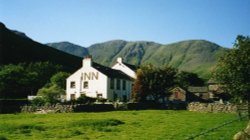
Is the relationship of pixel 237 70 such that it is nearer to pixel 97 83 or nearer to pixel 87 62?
pixel 97 83

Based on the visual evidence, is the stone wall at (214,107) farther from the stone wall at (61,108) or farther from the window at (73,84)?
the window at (73,84)

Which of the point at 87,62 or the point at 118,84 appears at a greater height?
the point at 87,62

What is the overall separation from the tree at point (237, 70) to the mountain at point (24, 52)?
12554cm

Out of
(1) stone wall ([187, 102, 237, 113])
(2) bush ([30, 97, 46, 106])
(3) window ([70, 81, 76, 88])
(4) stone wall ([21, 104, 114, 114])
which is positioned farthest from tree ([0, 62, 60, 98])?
(1) stone wall ([187, 102, 237, 113])

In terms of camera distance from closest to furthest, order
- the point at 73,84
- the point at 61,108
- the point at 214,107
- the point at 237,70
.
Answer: the point at 237,70 → the point at 61,108 → the point at 214,107 → the point at 73,84

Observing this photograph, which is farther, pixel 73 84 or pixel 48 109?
pixel 73 84

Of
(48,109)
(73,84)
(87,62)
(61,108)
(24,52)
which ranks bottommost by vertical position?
(48,109)

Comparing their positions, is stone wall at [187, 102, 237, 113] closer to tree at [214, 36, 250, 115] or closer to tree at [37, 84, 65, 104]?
tree at [214, 36, 250, 115]

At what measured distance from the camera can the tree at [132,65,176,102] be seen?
63.6 meters

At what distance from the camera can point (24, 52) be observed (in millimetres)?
168375

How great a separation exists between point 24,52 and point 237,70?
15004 cm

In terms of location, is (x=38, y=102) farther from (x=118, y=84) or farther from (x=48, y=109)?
(x=118, y=84)

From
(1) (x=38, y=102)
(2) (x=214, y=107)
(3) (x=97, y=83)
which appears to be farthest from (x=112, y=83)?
(2) (x=214, y=107)

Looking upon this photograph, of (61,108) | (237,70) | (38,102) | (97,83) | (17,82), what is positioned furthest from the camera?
(17,82)
